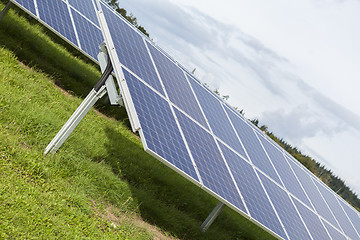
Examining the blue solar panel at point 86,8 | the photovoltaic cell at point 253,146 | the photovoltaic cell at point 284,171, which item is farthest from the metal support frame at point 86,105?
the blue solar panel at point 86,8

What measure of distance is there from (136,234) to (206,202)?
5117mm

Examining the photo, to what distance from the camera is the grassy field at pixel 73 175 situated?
736 cm

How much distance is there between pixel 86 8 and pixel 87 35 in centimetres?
262

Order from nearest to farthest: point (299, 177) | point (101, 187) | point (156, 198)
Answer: point (101, 187) < point (156, 198) < point (299, 177)

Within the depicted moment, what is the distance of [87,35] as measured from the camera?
15.3m

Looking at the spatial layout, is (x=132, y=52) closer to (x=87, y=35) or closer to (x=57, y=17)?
(x=57, y=17)

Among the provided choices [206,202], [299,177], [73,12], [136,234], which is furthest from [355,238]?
[73,12]

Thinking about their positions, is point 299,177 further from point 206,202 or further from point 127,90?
point 127,90

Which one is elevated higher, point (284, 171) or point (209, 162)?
point (284, 171)

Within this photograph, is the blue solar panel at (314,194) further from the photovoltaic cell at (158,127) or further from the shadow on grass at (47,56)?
the shadow on grass at (47,56)

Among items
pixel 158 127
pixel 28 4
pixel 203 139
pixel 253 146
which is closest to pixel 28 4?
pixel 28 4

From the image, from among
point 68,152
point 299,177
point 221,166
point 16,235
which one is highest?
point 299,177

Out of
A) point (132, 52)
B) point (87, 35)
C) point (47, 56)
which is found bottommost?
point (47, 56)

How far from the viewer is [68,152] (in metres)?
9.51
